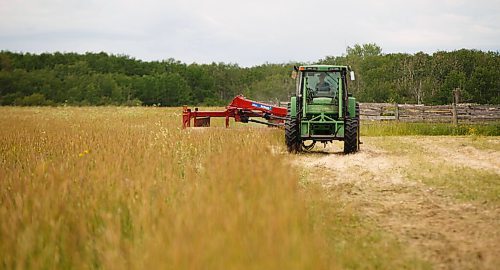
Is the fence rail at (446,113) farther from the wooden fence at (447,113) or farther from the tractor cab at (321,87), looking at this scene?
the tractor cab at (321,87)

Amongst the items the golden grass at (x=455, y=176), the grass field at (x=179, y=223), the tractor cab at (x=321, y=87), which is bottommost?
the golden grass at (x=455, y=176)

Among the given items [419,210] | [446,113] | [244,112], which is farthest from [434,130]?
[419,210]

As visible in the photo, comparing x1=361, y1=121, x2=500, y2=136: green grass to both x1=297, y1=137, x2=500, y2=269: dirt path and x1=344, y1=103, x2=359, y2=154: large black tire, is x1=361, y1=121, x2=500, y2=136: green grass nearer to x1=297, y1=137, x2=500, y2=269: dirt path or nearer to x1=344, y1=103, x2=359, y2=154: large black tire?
x1=344, y1=103, x2=359, y2=154: large black tire

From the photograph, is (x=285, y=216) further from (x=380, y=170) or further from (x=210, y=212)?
(x=380, y=170)

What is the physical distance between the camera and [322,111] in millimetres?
13367

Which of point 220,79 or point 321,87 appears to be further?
point 220,79

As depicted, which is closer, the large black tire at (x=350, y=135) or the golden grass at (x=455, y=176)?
the golden grass at (x=455, y=176)

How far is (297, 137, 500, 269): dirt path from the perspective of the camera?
471 cm

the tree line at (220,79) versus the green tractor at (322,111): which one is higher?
the tree line at (220,79)

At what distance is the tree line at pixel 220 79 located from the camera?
49.5 meters

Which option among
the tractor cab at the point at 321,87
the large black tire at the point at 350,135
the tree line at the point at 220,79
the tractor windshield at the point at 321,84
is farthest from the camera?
the tree line at the point at 220,79

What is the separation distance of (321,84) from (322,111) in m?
0.91

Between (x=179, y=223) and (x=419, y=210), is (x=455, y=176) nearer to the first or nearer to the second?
(x=419, y=210)

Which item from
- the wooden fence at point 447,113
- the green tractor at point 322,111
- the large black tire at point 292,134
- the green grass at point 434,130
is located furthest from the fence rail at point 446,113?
the large black tire at point 292,134
